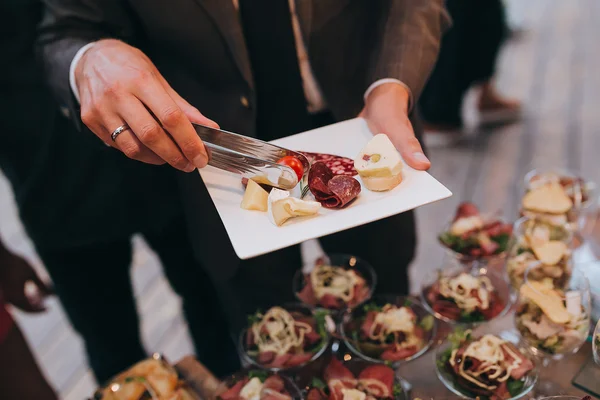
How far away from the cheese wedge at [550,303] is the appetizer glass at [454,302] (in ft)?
0.54

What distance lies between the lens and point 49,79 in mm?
1298

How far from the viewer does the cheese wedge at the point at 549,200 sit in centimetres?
147

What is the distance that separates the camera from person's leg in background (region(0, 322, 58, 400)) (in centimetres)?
153

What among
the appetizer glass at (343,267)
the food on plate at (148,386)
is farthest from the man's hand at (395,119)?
the food on plate at (148,386)

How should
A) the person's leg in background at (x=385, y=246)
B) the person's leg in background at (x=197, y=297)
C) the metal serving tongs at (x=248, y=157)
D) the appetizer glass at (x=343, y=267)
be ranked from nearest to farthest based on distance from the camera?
the metal serving tongs at (x=248, y=157) → the appetizer glass at (x=343, y=267) → the person's leg in background at (x=385, y=246) → the person's leg in background at (x=197, y=297)

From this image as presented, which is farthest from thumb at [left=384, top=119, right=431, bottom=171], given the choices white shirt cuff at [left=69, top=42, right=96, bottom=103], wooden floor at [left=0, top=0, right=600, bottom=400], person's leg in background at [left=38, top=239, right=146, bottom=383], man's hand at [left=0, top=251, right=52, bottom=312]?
wooden floor at [left=0, top=0, right=600, bottom=400]

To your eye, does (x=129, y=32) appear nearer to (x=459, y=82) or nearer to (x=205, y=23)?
(x=205, y=23)

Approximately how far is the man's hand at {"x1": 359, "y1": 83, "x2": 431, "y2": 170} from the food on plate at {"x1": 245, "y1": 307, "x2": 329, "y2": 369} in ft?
1.40

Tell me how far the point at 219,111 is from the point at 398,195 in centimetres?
53

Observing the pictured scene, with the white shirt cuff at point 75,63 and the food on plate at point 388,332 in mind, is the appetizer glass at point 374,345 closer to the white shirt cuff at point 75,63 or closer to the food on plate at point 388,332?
the food on plate at point 388,332

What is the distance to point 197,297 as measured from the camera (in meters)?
2.02

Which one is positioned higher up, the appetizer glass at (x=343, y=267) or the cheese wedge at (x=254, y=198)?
the cheese wedge at (x=254, y=198)

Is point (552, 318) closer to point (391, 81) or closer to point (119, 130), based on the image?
point (391, 81)


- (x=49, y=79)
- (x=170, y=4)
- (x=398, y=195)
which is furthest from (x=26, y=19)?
(x=398, y=195)
